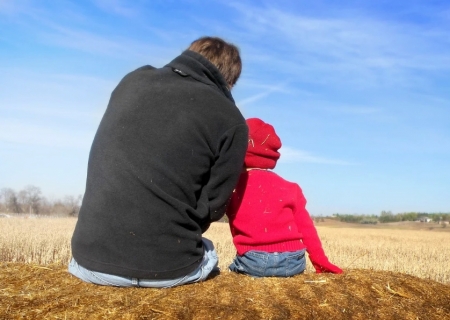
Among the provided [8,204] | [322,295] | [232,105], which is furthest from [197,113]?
[8,204]

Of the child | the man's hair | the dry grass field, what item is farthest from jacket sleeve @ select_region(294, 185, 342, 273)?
the man's hair

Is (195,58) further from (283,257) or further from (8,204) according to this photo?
(8,204)

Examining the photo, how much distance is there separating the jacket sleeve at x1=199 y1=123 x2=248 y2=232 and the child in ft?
2.53

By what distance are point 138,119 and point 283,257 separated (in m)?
1.70

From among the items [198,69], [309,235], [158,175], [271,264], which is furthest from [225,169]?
[309,235]

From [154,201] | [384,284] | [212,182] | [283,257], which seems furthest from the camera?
[283,257]

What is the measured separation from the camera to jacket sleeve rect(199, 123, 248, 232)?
135 inches

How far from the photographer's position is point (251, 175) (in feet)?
14.1

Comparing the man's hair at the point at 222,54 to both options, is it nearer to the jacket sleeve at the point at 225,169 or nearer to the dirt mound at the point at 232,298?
the jacket sleeve at the point at 225,169

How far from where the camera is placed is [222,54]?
3.75 meters

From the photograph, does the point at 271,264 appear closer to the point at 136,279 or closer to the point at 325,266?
the point at 325,266

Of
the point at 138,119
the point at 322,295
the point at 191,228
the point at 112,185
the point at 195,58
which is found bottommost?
the point at 322,295

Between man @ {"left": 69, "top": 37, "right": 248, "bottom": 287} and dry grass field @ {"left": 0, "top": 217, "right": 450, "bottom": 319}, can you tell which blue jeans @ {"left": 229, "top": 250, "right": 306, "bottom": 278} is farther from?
man @ {"left": 69, "top": 37, "right": 248, "bottom": 287}

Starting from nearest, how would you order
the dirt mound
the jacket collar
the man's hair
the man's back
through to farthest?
the dirt mound < the man's back < the jacket collar < the man's hair
